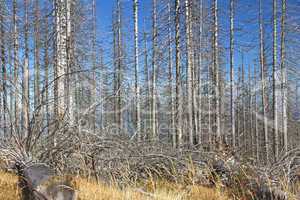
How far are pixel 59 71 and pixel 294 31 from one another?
12.7 meters

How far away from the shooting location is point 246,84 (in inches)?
1307

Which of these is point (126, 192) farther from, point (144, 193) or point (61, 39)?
point (61, 39)

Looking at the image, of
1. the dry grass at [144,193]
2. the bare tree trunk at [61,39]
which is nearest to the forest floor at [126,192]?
the dry grass at [144,193]

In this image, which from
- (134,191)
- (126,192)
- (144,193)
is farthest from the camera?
(134,191)

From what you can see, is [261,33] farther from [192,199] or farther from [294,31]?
[192,199]

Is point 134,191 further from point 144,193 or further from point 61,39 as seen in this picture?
point 61,39

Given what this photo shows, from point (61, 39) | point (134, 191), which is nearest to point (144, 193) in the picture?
point (134, 191)

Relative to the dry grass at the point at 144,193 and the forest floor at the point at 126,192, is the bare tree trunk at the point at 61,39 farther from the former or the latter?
the dry grass at the point at 144,193

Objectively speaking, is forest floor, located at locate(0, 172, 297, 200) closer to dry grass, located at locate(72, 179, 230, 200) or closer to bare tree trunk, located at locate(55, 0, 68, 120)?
dry grass, located at locate(72, 179, 230, 200)

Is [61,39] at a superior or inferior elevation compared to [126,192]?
superior

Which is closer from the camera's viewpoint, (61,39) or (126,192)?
(126,192)

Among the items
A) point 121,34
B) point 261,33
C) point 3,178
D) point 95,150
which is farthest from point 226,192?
point 121,34

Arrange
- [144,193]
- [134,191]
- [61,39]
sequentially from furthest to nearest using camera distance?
[61,39] < [134,191] < [144,193]

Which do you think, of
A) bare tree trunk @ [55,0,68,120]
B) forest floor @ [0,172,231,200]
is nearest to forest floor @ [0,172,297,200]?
forest floor @ [0,172,231,200]
